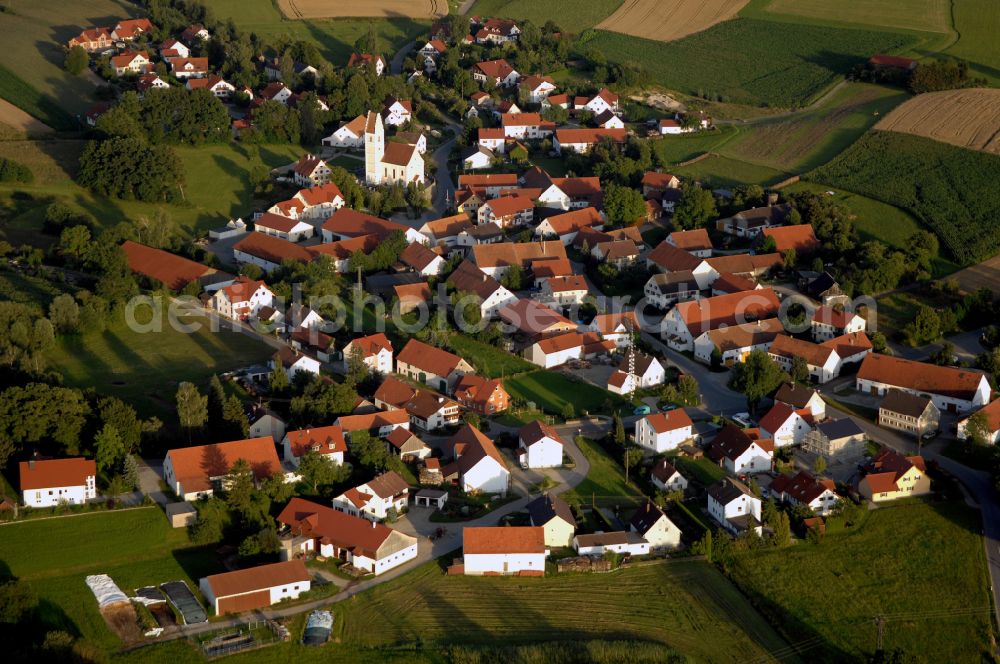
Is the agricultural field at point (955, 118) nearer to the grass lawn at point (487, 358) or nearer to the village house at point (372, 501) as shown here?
the grass lawn at point (487, 358)

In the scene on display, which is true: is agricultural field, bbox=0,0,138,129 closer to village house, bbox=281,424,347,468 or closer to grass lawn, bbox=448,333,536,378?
grass lawn, bbox=448,333,536,378

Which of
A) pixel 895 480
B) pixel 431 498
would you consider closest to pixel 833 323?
pixel 895 480

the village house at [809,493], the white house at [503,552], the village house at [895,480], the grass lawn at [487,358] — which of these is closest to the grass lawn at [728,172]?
the grass lawn at [487,358]

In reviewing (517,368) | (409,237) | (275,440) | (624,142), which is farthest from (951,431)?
(624,142)

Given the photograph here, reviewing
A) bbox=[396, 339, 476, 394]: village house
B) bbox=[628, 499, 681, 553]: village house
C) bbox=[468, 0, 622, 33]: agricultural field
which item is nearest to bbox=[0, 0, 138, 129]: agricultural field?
bbox=[468, 0, 622, 33]: agricultural field

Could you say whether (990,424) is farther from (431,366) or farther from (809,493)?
(431,366)

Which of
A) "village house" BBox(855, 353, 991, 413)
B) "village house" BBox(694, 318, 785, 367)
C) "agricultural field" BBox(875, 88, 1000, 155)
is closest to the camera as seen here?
"village house" BBox(855, 353, 991, 413)
